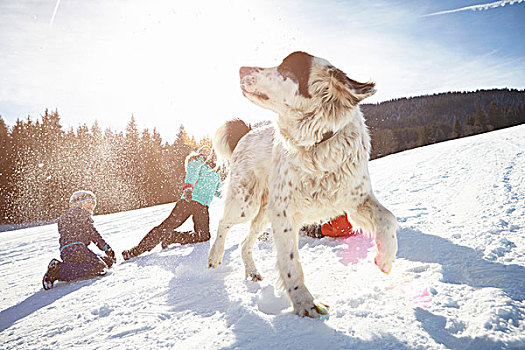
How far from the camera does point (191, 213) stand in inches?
196

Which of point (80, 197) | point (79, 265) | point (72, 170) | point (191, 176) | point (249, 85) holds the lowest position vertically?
point (79, 265)

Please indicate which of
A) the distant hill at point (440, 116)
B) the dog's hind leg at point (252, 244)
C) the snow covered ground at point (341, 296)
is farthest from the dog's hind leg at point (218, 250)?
the distant hill at point (440, 116)

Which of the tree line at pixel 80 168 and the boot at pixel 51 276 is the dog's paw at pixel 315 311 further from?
the tree line at pixel 80 168

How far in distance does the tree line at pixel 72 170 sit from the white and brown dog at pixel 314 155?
24.8m

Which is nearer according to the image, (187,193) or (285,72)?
(285,72)

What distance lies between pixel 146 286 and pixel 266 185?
1642 millimetres

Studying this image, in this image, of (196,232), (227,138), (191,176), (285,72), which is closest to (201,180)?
(191,176)

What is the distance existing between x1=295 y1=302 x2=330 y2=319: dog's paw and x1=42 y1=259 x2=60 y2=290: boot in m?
3.30

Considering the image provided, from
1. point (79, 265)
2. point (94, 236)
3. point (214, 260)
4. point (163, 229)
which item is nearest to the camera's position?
point (214, 260)

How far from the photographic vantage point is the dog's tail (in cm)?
434

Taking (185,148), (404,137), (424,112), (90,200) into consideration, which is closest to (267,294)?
(90,200)

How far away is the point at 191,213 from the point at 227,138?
1.56m

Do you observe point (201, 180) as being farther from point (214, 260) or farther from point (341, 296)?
point (341, 296)

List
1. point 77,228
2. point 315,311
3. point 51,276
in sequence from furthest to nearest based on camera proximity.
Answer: point 77,228 < point 51,276 < point 315,311
